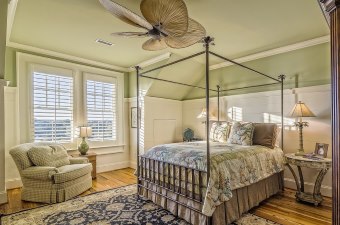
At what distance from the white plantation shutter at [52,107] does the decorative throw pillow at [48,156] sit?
0.61 metres

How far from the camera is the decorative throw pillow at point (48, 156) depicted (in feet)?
10.8

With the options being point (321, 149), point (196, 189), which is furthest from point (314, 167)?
point (196, 189)

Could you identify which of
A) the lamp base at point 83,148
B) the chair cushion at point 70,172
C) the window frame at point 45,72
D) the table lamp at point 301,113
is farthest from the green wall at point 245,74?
the chair cushion at point 70,172

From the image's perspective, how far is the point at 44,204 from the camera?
120 inches

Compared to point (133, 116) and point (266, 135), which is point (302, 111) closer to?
point (266, 135)

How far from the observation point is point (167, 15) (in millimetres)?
2158

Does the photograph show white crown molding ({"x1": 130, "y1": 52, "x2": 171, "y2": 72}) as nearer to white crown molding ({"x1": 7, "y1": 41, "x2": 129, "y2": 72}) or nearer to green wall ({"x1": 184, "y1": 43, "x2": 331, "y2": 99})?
white crown molding ({"x1": 7, "y1": 41, "x2": 129, "y2": 72})

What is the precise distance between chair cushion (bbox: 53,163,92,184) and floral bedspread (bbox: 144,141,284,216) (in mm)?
1177

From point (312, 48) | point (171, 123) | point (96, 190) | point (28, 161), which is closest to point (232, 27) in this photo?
point (312, 48)

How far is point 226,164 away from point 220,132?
1.53m

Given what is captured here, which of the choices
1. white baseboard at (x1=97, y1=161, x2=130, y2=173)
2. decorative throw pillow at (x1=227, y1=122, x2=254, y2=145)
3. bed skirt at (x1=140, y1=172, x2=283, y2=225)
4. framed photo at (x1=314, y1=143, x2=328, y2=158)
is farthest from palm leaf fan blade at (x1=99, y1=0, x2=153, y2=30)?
white baseboard at (x1=97, y1=161, x2=130, y2=173)

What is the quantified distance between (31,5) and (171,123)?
3904 mm

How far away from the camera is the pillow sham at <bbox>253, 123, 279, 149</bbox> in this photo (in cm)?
338

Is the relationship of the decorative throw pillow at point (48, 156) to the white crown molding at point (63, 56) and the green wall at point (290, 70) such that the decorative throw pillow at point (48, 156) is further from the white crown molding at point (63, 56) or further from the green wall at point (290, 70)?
the green wall at point (290, 70)
